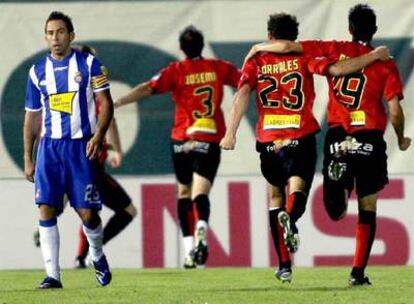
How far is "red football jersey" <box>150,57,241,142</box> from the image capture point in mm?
15328

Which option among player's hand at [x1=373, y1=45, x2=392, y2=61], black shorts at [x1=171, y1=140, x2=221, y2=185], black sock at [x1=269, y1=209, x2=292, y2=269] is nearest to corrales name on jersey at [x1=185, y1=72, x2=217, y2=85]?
black shorts at [x1=171, y1=140, x2=221, y2=185]

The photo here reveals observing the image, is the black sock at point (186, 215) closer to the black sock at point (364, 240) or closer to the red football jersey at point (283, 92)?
the red football jersey at point (283, 92)

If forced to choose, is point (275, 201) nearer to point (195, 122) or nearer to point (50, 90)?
point (50, 90)

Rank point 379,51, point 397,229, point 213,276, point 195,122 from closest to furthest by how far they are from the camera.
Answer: point 379,51 → point 213,276 → point 195,122 → point 397,229

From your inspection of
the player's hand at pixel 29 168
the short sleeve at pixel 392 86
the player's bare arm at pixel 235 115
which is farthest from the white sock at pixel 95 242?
the short sleeve at pixel 392 86

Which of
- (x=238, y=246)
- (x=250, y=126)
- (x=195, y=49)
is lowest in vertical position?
(x=238, y=246)

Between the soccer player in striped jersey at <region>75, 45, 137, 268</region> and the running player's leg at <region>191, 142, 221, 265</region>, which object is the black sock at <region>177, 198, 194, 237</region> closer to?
the running player's leg at <region>191, 142, 221, 265</region>

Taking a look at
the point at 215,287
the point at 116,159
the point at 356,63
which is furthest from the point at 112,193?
the point at 356,63

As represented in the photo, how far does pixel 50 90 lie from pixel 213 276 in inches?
120

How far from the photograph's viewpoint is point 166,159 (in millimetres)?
17078

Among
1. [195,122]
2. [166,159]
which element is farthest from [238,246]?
[195,122]

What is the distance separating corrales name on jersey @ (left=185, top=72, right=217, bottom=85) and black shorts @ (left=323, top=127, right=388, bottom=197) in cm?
350

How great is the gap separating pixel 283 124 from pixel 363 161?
0.70 m

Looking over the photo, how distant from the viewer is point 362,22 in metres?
11.9
